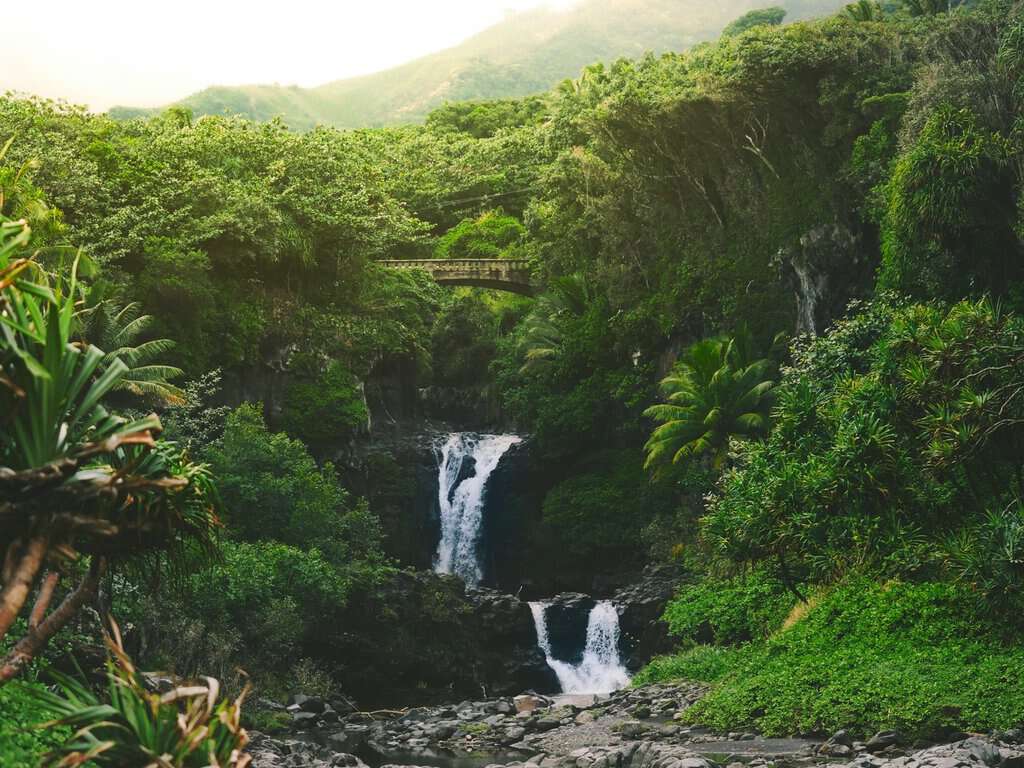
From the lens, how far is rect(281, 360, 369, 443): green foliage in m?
35.2

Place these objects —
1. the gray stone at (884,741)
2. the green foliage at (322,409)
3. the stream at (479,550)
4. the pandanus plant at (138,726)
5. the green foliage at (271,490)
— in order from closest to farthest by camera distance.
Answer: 1. the pandanus plant at (138,726)
2. the gray stone at (884,741)
3. the green foliage at (271,490)
4. the stream at (479,550)
5. the green foliage at (322,409)

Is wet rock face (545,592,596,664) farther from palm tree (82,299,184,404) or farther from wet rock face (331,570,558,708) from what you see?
palm tree (82,299,184,404)

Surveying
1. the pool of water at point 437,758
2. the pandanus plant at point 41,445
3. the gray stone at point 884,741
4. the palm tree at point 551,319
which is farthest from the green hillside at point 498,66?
the pandanus plant at point 41,445

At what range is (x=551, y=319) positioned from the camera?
143 ft

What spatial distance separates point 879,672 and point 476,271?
32.8 metres

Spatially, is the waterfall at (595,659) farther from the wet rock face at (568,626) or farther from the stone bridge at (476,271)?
the stone bridge at (476,271)

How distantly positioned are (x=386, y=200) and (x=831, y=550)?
24.8m

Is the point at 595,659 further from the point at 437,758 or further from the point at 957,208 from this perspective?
the point at 957,208

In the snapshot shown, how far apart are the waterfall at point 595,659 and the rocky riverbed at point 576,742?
8.41ft

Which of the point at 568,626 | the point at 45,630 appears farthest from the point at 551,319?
the point at 45,630

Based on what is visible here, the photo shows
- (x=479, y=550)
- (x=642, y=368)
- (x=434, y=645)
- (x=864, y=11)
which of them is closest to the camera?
(x=434, y=645)

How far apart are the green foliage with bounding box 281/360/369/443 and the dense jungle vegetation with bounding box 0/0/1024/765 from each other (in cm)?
11

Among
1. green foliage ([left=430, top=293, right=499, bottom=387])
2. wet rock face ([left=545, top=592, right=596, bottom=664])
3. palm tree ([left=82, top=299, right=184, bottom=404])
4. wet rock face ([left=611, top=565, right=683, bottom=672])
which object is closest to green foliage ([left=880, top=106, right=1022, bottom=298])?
wet rock face ([left=611, top=565, right=683, bottom=672])

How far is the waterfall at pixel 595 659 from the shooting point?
98.2 ft
